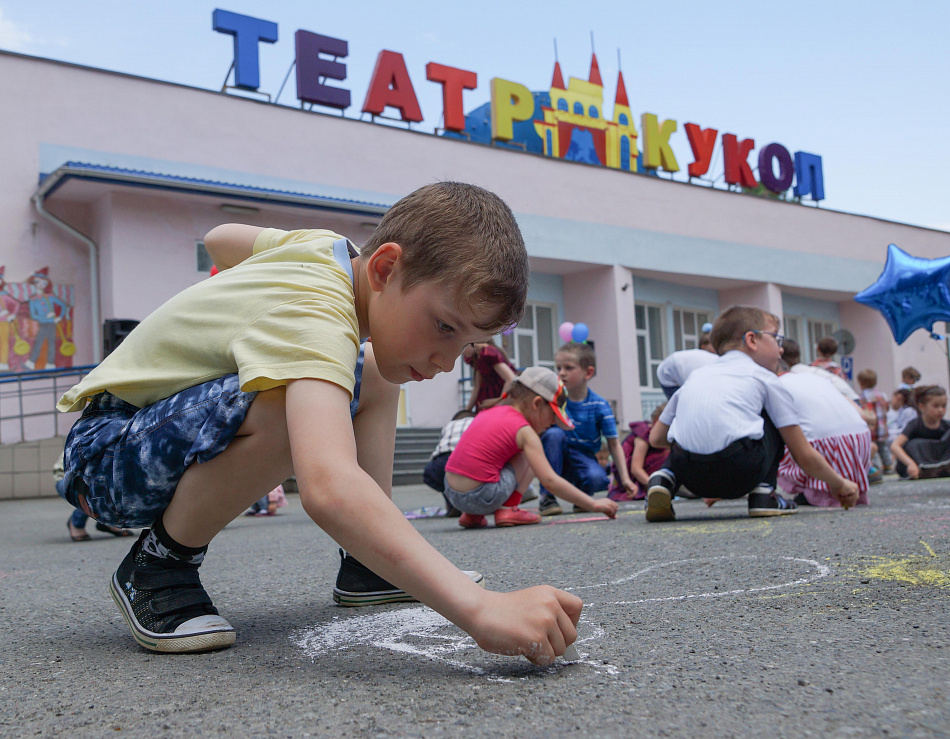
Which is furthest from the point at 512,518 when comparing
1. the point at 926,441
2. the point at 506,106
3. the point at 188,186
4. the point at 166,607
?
the point at 506,106

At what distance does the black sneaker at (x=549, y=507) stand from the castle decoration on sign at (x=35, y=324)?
26.3ft

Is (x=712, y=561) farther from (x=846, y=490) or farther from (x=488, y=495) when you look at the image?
(x=488, y=495)

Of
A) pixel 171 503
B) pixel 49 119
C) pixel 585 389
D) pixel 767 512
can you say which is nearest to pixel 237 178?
pixel 49 119

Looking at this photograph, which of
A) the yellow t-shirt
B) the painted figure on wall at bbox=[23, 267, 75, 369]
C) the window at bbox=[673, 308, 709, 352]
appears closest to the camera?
the yellow t-shirt

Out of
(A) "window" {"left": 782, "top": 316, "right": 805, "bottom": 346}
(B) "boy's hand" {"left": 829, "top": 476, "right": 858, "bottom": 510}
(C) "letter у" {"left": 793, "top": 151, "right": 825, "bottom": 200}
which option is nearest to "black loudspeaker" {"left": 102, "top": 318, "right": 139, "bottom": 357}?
(B) "boy's hand" {"left": 829, "top": 476, "right": 858, "bottom": 510}

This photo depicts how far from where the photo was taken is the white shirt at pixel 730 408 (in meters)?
3.91

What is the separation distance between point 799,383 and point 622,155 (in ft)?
48.6

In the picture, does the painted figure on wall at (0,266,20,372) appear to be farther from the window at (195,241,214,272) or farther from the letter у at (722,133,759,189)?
the letter у at (722,133,759,189)

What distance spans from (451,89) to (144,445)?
15.0 metres

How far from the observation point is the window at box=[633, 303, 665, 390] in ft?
57.7

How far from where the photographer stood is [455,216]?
1563mm

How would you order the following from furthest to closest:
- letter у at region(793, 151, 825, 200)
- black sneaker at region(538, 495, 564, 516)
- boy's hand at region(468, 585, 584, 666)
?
1. letter у at region(793, 151, 825, 200)
2. black sneaker at region(538, 495, 564, 516)
3. boy's hand at region(468, 585, 584, 666)

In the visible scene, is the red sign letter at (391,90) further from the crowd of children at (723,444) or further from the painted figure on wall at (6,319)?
the crowd of children at (723,444)

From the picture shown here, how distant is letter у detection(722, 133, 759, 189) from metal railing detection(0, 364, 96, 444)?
14.5 m
